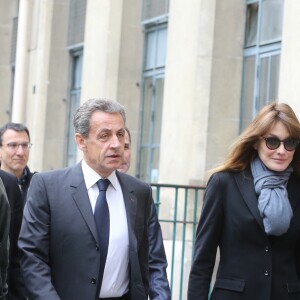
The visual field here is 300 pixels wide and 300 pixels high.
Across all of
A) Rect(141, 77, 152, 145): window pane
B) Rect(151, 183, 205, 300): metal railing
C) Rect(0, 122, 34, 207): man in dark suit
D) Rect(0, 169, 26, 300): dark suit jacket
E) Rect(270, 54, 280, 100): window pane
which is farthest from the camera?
Rect(141, 77, 152, 145): window pane

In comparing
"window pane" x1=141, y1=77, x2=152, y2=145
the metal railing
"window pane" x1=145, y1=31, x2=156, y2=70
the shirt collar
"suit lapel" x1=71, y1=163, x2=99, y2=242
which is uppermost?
"window pane" x1=145, y1=31, x2=156, y2=70

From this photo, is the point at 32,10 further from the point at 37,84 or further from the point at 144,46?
the point at 144,46

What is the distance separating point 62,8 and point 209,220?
14.9 meters

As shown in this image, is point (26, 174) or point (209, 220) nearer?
point (209, 220)

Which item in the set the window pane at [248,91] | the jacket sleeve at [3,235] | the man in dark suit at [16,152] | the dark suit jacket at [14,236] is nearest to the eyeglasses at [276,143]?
the jacket sleeve at [3,235]

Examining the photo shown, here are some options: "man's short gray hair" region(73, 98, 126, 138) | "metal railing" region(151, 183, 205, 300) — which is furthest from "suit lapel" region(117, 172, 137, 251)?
"metal railing" region(151, 183, 205, 300)

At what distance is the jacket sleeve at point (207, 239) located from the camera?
5773 millimetres

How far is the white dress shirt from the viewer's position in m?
5.34

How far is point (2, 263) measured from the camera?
543cm

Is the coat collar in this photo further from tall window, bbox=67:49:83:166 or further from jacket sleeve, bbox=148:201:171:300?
tall window, bbox=67:49:83:166

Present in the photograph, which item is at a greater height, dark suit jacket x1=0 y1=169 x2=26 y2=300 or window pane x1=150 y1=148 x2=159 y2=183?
window pane x1=150 y1=148 x2=159 y2=183

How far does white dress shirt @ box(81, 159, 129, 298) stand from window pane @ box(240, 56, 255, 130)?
796 cm

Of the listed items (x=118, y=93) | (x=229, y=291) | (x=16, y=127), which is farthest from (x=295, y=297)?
(x=118, y=93)

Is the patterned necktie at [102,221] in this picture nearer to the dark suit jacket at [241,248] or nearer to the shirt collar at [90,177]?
the shirt collar at [90,177]
